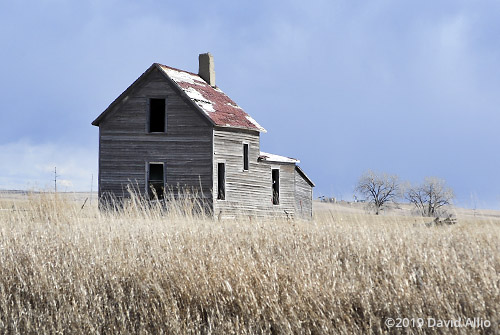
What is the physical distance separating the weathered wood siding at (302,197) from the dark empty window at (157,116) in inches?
304

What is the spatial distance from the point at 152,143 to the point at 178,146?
3.90ft

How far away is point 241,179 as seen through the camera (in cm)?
2308

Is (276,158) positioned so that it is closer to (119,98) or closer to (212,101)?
(212,101)

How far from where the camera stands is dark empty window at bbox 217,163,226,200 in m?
22.1

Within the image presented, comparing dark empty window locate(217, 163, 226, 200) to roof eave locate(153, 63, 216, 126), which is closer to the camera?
roof eave locate(153, 63, 216, 126)

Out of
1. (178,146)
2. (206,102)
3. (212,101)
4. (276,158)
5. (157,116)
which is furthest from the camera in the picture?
(276,158)

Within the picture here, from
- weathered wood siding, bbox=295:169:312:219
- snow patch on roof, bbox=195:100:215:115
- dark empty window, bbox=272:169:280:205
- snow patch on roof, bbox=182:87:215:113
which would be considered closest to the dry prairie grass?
snow patch on roof, bbox=195:100:215:115

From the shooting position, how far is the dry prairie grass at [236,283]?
6328 millimetres

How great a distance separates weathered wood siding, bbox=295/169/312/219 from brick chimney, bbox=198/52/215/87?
6.70m

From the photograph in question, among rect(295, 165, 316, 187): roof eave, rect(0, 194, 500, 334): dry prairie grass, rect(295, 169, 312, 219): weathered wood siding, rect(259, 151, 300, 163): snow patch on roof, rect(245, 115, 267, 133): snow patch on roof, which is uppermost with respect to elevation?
rect(245, 115, 267, 133): snow patch on roof

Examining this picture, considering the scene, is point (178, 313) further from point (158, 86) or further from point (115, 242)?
point (158, 86)

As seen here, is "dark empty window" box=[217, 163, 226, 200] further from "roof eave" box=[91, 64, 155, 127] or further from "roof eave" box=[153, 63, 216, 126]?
"roof eave" box=[91, 64, 155, 127]

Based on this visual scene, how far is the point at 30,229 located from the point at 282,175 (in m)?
16.5

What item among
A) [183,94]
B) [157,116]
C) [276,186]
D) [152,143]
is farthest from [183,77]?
[276,186]
